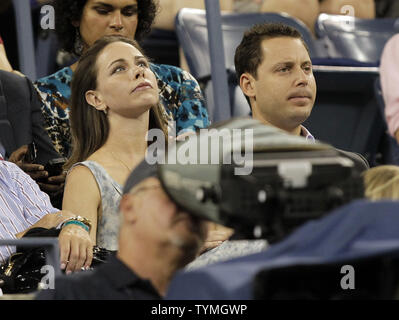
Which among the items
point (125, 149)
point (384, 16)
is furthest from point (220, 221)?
point (384, 16)

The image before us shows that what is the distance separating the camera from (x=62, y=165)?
2594 millimetres

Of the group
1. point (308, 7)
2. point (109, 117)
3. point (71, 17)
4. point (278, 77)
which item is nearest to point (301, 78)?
point (278, 77)

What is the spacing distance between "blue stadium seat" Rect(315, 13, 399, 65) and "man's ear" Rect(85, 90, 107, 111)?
6.66ft

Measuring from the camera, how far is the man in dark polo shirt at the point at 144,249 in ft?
4.05

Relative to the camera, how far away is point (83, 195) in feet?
7.67

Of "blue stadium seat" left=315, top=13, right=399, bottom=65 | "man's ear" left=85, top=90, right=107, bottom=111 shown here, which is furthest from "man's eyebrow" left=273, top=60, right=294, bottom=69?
"blue stadium seat" left=315, top=13, right=399, bottom=65

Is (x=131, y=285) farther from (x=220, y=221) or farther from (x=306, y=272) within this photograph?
(x=306, y=272)

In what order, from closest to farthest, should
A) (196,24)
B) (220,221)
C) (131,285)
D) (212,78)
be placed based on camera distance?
(220,221), (131,285), (212,78), (196,24)

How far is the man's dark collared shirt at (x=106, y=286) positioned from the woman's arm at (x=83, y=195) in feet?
3.38

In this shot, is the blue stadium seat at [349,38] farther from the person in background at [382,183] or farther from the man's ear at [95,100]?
the person in background at [382,183]

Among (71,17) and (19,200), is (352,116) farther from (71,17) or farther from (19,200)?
(19,200)

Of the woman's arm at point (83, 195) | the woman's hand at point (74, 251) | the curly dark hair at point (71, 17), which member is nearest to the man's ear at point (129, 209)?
the woman's hand at point (74, 251)

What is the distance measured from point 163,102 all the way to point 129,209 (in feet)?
5.39
